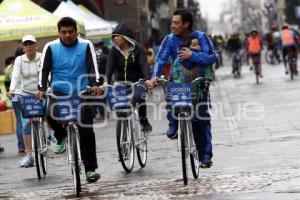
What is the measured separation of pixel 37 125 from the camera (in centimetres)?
1143

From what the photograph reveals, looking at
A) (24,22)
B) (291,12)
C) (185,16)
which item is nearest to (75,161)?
(185,16)

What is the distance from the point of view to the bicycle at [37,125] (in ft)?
36.7

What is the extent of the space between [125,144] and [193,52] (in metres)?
1.74

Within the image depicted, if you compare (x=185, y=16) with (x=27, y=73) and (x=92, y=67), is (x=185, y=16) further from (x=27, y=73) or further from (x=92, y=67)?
(x=27, y=73)

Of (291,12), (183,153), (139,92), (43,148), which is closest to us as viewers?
(183,153)

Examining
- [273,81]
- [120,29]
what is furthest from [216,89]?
[120,29]

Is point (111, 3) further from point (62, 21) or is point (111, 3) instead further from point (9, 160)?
point (62, 21)

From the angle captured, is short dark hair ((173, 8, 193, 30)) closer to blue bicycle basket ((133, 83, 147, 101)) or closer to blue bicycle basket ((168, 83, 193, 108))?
blue bicycle basket ((168, 83, 193, 108))

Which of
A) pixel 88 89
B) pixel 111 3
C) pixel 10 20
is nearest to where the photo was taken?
pixel 88 89

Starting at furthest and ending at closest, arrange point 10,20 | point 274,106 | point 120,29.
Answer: point 10,20, point 274,106, point 120,29

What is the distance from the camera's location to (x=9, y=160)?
14.5m

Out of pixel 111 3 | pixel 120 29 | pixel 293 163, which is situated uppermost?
pixel 111 3

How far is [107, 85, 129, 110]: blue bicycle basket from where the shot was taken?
1102 centimetres

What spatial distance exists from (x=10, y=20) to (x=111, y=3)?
24.8 meters
